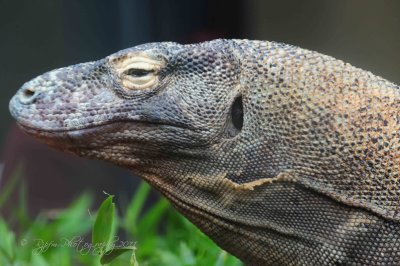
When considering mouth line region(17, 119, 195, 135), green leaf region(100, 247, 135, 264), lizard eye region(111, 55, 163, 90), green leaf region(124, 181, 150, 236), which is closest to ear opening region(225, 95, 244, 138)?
mouth line region(17, 119, 195, 135)

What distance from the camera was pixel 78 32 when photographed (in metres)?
4.53

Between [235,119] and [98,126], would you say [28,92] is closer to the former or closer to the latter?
[98,126]

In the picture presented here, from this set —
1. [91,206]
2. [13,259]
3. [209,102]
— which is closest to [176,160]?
[209,102]

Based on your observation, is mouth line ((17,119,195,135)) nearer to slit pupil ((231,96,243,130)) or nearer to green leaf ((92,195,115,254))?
slit pupil ((231,96,243,130))

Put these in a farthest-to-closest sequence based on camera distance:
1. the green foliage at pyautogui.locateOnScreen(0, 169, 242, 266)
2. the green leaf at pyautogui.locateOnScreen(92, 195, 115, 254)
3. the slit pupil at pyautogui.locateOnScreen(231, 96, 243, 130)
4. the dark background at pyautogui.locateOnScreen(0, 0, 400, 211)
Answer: the dark background at pyautogui.locateOnScreen(0, 0, 400, 211) < the green foliage at pyautogui.locateOnScreen(0, 169, 242, 266) < the green leaf at pyautogui.locateOnScreen(92, 195, 115, 254) < the slit pupil at pyautogui.locateOnScreen(231, 96, 243, 130)

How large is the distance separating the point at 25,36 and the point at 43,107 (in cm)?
257

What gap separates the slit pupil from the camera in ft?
6.81

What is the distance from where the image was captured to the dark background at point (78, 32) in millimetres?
4301

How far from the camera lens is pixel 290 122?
2.01 m

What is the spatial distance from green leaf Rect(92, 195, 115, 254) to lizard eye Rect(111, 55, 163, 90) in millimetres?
463

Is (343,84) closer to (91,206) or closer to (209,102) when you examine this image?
(209,102)

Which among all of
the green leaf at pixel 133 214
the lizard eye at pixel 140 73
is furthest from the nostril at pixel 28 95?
the green leaf at pixel 133 214

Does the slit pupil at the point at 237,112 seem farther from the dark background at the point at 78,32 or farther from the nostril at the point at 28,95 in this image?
the dark background at the point at 78,32

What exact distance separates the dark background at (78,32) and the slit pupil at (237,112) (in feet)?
6.88
